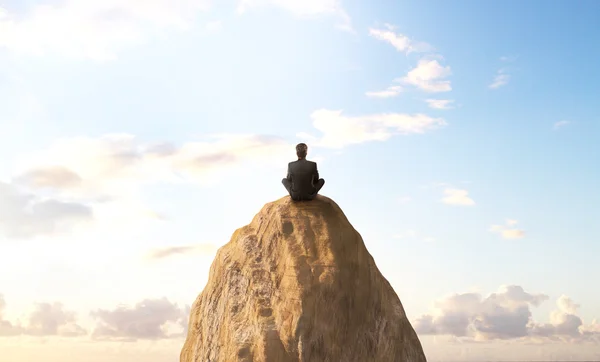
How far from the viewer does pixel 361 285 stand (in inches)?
800

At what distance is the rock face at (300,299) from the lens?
61.5 ft

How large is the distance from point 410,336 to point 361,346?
245 centimetres

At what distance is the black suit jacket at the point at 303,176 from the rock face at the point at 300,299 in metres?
0.47

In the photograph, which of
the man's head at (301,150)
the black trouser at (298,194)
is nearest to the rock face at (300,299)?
the black trouser at (298,194)

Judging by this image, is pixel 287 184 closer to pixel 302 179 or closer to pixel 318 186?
pixel 302 179

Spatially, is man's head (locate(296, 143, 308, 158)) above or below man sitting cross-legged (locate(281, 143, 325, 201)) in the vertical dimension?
above

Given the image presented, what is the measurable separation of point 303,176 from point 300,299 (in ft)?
14.1

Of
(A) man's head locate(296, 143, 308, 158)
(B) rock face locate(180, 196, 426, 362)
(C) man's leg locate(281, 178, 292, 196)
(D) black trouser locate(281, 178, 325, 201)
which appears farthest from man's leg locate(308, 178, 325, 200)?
(A) man's head locate(296, 143, 308, 158)

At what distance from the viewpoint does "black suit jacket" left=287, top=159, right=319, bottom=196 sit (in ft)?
69.9

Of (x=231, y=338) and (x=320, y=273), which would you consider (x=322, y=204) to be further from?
(x=231, y=338)

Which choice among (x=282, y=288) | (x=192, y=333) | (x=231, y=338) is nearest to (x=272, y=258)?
(x=282, y=288)

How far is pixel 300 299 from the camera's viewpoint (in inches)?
744

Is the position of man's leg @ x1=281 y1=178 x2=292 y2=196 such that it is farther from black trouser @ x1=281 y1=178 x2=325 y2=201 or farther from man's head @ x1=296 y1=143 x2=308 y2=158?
man's head @ x1=296 y1=143 x2=308 y2=158

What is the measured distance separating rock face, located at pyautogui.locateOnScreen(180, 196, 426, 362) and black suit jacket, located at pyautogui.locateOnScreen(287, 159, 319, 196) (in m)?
0.47
